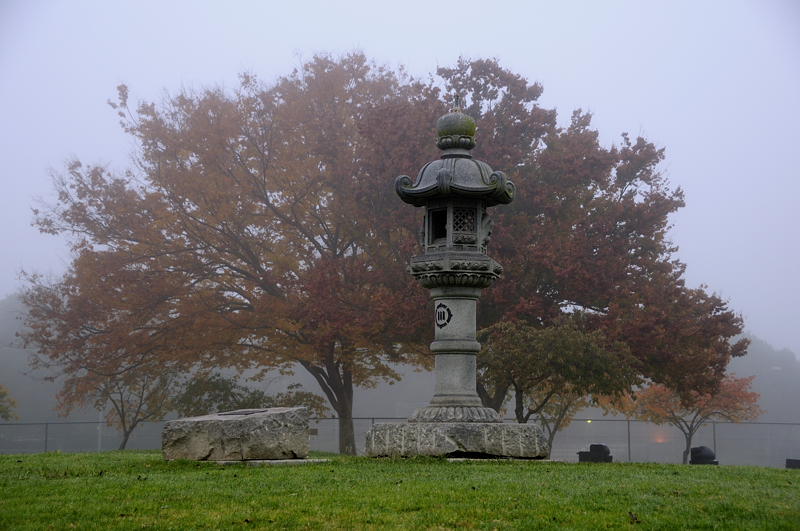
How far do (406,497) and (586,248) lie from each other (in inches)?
579

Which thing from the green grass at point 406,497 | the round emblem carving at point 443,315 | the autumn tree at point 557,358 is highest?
the round emblem carving at point 443,315

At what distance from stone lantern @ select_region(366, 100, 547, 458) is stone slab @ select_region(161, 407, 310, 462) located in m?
1.34

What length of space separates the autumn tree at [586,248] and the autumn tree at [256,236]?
2486 mm

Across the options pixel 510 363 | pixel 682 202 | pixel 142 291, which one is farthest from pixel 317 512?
pixel 682 202

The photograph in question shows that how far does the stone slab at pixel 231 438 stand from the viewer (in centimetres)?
1012

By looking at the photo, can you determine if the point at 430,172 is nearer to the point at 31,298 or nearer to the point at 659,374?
the point at 659,374

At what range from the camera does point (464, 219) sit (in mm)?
11742

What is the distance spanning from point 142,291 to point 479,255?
1440cm

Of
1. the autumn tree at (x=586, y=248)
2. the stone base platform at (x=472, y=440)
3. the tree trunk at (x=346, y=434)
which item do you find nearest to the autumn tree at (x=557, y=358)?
the autumn tree at (x=586, y=248)

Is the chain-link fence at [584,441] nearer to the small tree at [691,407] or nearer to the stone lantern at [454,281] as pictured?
the small tree at [691,407]

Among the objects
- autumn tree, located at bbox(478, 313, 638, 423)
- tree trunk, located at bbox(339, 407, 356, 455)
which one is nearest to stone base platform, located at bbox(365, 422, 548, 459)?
autumn tree, located at bbox(478, 313, 638, 423)

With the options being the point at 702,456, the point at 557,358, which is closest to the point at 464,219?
the point at 557,358

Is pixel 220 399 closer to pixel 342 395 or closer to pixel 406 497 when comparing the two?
pixel 342 395

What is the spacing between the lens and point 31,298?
78.9 ft
